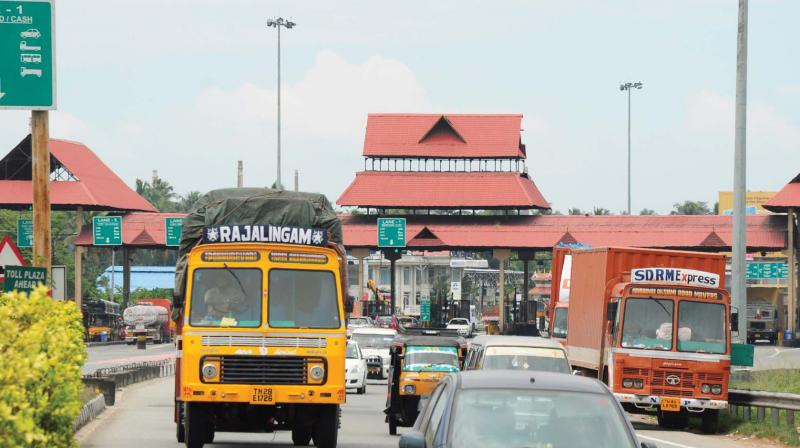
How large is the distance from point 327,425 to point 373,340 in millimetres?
27868

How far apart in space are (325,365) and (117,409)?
1175 centimetres

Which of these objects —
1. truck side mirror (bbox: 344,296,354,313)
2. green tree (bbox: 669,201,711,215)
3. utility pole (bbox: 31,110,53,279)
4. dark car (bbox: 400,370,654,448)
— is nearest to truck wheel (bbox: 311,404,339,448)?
truck side mirror (bbox: 344,296,354,313)

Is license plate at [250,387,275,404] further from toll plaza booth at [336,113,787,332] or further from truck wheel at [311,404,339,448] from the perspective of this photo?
toll plaza booth at [336,113,787,332]

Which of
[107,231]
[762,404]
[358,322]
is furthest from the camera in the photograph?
[107,231]

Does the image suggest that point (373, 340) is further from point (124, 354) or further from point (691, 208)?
point (691, 208)

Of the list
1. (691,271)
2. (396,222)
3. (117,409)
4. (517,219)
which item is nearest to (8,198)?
(396,222)

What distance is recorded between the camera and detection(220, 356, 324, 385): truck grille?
57.9 ft

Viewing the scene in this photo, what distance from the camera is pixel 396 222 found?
3049 inches

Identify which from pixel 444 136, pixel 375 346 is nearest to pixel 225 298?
pixel 375 346

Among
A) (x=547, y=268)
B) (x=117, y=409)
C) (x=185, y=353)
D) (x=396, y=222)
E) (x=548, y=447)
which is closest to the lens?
(x=548, y=447)

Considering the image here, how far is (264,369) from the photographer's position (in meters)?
17.7

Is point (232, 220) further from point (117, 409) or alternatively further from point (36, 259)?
point (117, 409)

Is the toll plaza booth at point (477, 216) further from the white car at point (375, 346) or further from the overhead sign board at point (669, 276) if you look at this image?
the overhead sign board at point (669, 276)

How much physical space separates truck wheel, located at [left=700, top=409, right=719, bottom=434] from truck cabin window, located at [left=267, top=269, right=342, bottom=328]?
34.7 feet
